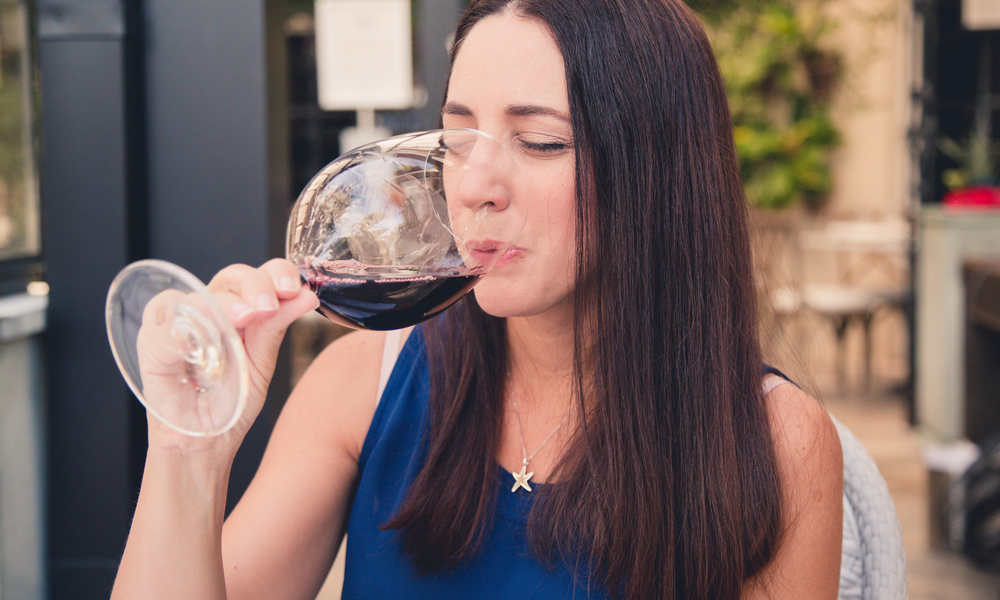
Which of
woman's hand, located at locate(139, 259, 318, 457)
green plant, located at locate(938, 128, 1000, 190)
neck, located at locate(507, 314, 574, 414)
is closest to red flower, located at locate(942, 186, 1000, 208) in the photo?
green plant, located at locate(938, 128, 1000, 190)

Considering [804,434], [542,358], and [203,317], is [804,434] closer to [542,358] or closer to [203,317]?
[542,358]

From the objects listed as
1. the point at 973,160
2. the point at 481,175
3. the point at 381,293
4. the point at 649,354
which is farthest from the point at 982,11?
the point at 381,293

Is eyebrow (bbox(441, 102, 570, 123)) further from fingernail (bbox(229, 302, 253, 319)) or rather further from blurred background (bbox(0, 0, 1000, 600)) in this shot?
blurred background (bbox(0, 0, 1000, 600))

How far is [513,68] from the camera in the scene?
3.25ft

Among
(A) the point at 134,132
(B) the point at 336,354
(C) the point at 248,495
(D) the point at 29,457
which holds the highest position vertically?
(A) the point at 134,132

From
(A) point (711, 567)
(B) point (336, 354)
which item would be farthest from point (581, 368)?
(B) point (336, 354)

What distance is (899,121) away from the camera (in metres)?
6.91

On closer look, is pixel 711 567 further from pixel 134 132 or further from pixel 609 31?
pixel 134 132

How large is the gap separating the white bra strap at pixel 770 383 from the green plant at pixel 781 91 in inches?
246

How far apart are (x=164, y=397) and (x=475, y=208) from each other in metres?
0.36

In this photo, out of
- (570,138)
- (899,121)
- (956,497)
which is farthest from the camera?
(899,121)

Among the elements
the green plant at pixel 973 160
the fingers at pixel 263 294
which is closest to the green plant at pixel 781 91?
the green plant at pixel 973 160

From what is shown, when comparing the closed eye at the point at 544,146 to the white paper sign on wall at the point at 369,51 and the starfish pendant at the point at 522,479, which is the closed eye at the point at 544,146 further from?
the white paper sign on wall at the point at 369,51

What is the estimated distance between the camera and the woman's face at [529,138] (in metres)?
0.97
